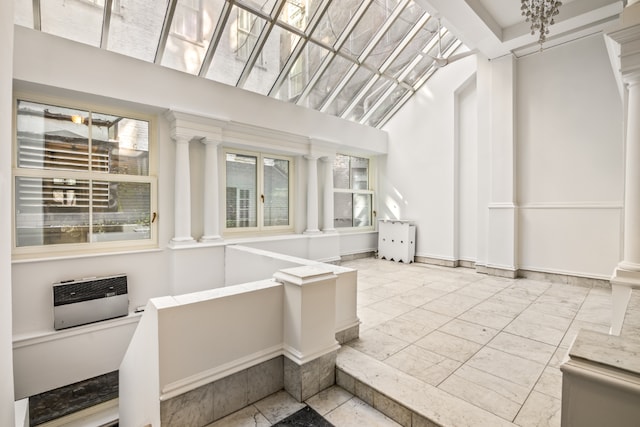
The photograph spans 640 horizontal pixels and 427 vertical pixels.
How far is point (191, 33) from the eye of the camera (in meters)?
3.59

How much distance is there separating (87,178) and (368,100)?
189 inches

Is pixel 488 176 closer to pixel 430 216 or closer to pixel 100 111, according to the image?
pixel 430 216

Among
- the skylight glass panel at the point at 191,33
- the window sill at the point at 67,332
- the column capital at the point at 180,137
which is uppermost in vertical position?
the skylight glass panel at the point at 191,33

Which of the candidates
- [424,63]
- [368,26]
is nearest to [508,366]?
[368,26]

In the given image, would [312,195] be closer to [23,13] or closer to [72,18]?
[72,18]

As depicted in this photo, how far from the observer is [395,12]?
170 inches

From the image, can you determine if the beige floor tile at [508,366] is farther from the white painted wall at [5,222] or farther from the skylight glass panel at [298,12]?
the skylight glass panel at [298,12]

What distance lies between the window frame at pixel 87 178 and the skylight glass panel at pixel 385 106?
4.13 meters

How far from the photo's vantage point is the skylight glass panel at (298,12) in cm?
378

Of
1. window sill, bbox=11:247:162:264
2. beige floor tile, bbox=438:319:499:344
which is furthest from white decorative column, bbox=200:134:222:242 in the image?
beige floor tile, bbox=438:319:499:344

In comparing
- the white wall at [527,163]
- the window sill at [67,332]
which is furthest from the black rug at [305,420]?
the white wall at [527,163]

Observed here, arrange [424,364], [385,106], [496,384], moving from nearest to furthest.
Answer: [496,384] < [424,364] < [385,106]

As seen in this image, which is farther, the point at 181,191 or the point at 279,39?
the point at 279,39

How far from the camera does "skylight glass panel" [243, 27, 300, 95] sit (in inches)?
159
